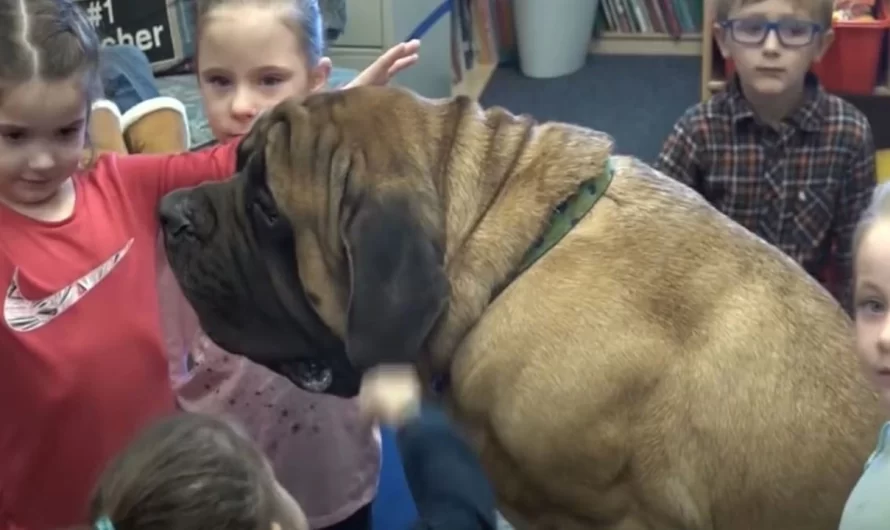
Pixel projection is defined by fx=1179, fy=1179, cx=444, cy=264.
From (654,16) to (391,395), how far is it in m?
4.37

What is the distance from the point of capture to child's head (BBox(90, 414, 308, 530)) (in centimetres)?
113

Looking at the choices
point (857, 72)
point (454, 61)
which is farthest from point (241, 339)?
point (454, 61)

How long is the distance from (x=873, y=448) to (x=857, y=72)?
2301 millimetres

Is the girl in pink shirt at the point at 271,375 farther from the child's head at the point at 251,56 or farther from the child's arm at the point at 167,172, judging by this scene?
the child's arm at the point at 167,172

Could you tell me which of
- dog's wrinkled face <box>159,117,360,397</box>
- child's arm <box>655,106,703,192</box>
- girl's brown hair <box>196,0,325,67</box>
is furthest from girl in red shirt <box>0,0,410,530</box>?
child's arm <box>655,106,703,192</box>

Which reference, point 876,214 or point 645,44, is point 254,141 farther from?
point 645,44

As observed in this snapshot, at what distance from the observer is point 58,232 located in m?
1.60

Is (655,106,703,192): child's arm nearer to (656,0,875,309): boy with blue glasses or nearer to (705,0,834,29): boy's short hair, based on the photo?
(656,0,875,309): boy with blue glasses

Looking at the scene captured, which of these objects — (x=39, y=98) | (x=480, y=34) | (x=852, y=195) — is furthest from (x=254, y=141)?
(x=480, y=34)

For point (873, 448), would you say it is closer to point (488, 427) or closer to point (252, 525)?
point (488, 427)

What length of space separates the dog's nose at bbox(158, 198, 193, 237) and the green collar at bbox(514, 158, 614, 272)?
16.9 inches

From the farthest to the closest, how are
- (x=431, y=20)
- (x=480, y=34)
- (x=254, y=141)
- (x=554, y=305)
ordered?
1. (x=480, y=34)
2. (x=431, y=20)
3. (x=254, y=141)
4. (x=554, y=305)

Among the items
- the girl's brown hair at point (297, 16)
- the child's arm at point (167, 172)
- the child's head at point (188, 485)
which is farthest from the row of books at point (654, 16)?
the child's head at point (188, 485)

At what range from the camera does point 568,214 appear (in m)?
1.45
